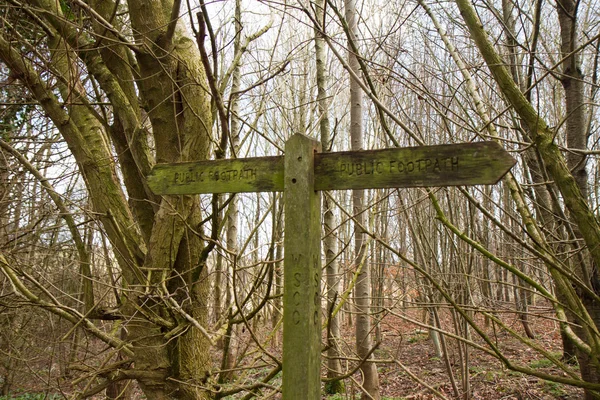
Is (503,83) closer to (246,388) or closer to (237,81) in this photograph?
(246,388)

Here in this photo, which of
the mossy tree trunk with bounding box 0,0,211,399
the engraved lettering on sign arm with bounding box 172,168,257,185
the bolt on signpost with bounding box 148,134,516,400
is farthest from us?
the mossy tree trunk with bounding box 0,0,211,399

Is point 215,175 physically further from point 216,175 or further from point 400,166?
point 400,166

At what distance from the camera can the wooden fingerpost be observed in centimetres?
177

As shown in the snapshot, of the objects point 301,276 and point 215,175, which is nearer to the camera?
point 301,276

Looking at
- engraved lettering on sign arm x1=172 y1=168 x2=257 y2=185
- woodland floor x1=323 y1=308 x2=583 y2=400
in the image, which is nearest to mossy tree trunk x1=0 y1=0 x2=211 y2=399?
engraved lettering on sign arm x1=172 y1=168 x2=257 y2=185

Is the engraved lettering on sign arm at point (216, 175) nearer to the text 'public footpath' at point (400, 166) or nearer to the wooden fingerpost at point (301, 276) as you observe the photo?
the wooden fingerpost at point (301, 276)

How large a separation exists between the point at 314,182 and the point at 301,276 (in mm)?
400

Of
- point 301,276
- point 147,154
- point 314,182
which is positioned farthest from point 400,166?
point 147,154

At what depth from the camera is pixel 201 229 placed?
120 inches

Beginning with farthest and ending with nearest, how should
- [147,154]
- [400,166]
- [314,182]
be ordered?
[147,154], [314,182], [400,166]

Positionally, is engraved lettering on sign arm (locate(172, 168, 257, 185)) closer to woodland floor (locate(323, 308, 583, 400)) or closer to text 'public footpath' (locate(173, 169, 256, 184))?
text 'public footpath' (locate(173, 169, 256, 184))

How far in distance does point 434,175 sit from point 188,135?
5.87 ft

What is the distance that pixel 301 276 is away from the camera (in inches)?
71.2

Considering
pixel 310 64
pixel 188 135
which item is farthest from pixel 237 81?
pixel 188 135
